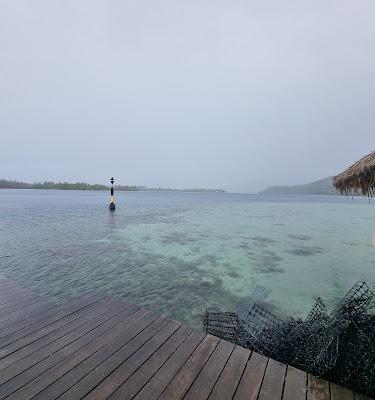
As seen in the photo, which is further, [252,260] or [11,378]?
[252,260]

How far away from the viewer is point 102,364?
138 inches

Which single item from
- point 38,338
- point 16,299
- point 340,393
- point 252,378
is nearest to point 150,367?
point 252,378

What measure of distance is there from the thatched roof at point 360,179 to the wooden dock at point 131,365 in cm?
499

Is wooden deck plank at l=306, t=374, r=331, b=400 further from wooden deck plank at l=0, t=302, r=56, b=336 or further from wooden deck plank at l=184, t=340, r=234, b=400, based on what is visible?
wooden deck plank at l=0, t=302, r=56, b=336

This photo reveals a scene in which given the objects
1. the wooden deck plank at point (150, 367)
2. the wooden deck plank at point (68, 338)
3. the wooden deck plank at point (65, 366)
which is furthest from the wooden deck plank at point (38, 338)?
the wooden deck plank at point (150, 367)

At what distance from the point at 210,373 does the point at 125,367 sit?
47.9 inches

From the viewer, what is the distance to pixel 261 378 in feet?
10.8

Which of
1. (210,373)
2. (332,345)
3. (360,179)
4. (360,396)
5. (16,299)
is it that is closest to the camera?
(360,396)

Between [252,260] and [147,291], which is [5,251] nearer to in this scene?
[147,291]

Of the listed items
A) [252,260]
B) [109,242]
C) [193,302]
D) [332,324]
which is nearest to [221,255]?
[252,260]

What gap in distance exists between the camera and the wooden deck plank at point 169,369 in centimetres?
300

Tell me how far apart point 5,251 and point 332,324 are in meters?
16.4

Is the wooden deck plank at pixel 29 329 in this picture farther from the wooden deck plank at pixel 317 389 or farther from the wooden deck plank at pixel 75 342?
the wooden deck plank at pixel 317 389

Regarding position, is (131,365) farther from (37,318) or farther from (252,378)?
(37,318)
